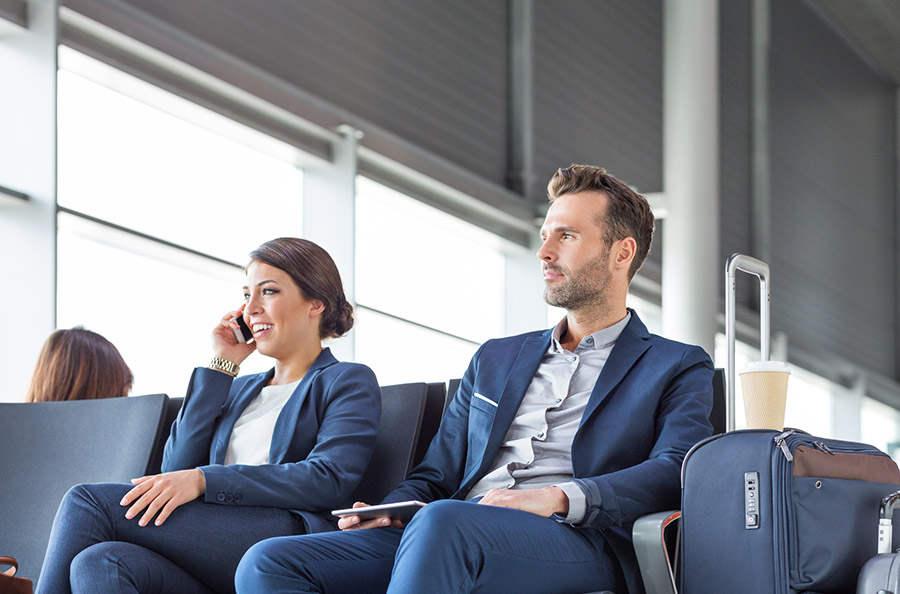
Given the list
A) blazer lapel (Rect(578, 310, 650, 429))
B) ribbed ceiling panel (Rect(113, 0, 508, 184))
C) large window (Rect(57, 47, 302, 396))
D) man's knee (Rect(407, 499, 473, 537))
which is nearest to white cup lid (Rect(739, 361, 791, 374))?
blazer lapel (Rect(578, 310, 650, 429))

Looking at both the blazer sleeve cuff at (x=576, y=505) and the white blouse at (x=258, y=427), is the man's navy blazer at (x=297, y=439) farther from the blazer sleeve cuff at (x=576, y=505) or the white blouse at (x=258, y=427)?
the blazer sleeve cuff at (x=576, y=505)

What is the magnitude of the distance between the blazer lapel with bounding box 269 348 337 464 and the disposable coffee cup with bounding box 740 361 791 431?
1049mm

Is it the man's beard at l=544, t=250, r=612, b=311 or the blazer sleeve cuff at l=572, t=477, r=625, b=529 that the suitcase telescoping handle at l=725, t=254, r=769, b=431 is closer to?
the man's beard at l=544, t=250, r=612, b=311

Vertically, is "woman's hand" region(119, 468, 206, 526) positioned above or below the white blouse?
below

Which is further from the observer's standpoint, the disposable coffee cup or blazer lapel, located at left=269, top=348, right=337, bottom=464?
blazer lapel, located at left=269, top=348, right=337, bottom=464

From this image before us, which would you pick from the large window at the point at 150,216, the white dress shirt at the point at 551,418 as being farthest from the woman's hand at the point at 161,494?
the large window at the point at 150,216

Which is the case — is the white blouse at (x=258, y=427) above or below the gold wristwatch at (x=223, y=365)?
below

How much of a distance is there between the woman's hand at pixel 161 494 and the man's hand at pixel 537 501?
673mm

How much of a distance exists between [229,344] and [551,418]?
3.26 feet

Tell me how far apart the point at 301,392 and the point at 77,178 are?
3.05 metres

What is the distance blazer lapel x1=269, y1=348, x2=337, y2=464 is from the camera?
2.77 m

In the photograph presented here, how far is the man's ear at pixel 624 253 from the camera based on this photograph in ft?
8.73

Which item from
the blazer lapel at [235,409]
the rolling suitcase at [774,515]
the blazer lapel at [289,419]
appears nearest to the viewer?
the rolling suitcase at [774,515]

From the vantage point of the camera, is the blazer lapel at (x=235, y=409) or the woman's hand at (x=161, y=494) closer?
the woman's hand at (x=161, y=494)
